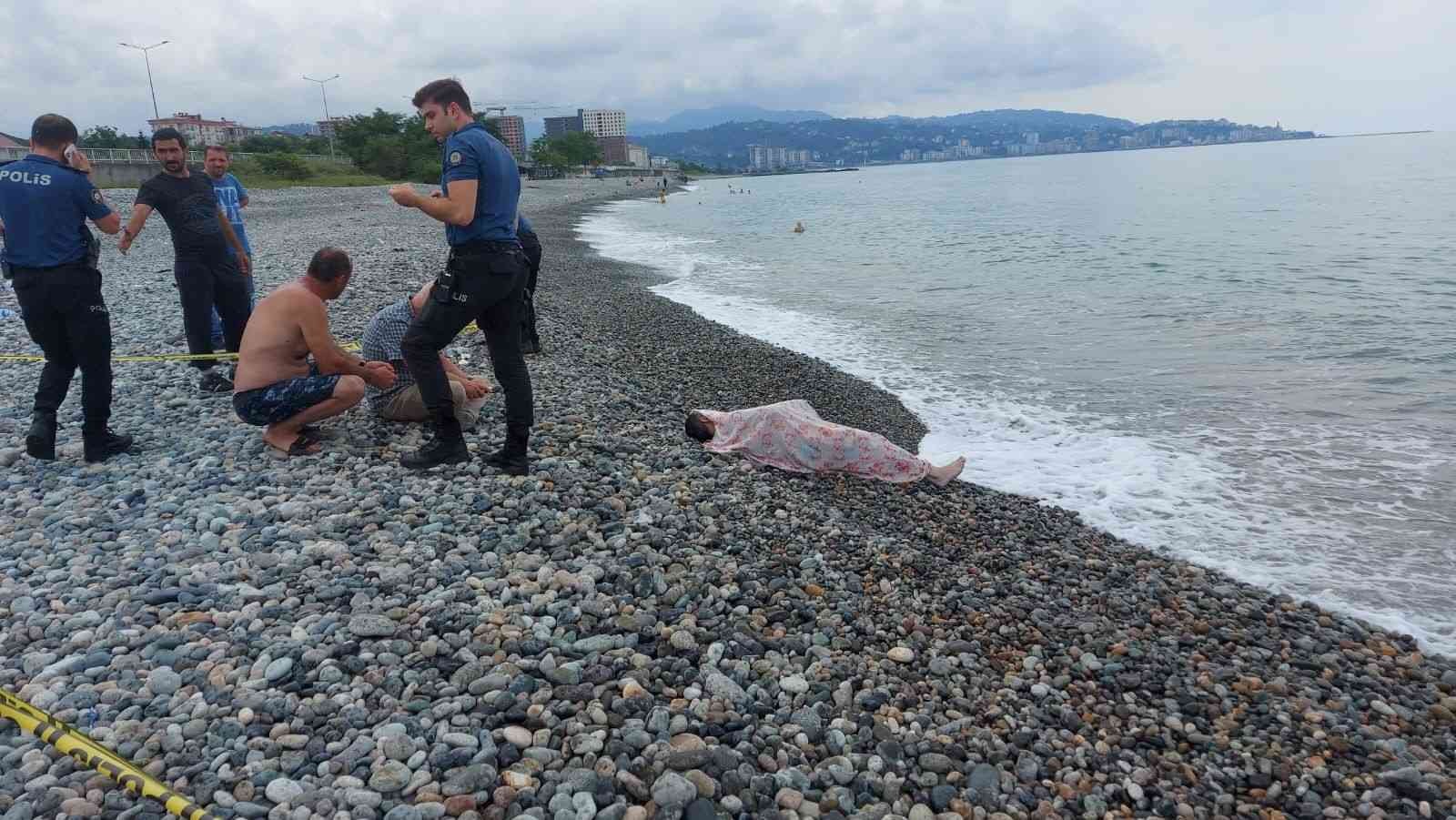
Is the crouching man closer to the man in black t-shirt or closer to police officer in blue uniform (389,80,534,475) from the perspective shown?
police officer in blue uniform (389,80,534,475)

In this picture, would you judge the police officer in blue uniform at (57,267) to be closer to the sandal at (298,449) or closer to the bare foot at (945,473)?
the sandal at (298,449)

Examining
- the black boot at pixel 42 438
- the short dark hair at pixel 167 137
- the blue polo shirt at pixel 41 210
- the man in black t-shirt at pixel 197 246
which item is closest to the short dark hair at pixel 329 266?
the blue polo shirt at pixel 41 210

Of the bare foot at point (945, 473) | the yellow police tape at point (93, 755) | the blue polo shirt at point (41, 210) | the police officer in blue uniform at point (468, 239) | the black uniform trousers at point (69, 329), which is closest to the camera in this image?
the yellow police tape at point (93, 755)

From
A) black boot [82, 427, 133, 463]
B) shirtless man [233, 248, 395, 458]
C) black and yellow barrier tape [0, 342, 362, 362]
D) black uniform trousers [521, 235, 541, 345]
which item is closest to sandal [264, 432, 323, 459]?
shirtless man [233, 248, 395, 458]

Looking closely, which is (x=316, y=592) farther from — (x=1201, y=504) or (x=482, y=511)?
(x=1201, y=504)

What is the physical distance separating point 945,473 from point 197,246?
22.4 feet

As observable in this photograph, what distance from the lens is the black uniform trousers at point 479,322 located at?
206 inches

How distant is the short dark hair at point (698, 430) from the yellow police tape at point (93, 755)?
489 cm

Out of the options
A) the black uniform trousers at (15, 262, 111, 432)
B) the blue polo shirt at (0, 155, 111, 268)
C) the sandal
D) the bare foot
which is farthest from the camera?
the bare foot

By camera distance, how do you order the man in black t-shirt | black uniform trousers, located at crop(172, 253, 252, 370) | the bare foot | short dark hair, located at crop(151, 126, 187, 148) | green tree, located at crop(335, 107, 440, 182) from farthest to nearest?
green tree, located at crop(335, 107, 440, 182)
black uniform trousers, located at crop(172, 253, 252, 370)
the bare foot
the man in black t-shirt
short dark hair, located at crop(151, 126, 187, 148)

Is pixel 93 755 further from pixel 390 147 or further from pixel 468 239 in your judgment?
pixel 390 147

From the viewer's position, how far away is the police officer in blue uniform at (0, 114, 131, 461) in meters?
5.53

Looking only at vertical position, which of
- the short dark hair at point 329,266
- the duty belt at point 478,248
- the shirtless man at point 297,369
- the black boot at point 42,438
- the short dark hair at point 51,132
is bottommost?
the black boot at point 42,438

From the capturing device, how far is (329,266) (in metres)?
5.84
